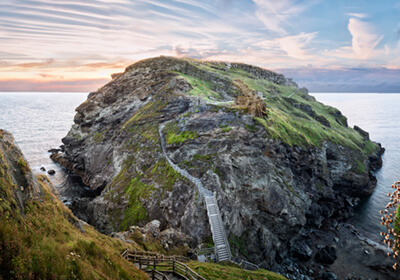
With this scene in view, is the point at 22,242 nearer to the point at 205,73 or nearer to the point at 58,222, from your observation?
the point at 58,222

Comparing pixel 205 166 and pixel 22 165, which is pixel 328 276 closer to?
pixel 205 166

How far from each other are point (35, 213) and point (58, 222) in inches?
64.3

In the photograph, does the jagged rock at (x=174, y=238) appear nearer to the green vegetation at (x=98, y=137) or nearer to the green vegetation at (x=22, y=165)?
the green vegetation at (x=22, y=165)

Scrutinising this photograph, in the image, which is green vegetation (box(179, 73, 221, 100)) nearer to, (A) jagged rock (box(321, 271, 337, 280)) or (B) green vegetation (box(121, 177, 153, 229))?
(B) green vegetation (box(121, 177, 153, 229))

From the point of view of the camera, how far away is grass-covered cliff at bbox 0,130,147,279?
9.42m

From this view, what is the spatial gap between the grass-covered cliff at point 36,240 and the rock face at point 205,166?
2291 cm

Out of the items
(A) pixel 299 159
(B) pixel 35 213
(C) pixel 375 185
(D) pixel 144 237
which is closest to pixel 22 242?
(B) pixel 35 213

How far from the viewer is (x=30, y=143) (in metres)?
115

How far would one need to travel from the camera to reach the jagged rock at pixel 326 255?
4580cm

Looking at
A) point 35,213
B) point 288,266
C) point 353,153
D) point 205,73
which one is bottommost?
point 288,266

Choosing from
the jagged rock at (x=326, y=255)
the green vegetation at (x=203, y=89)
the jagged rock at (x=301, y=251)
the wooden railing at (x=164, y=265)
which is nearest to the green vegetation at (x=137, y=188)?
the wooden railing at (x=164, y=265)

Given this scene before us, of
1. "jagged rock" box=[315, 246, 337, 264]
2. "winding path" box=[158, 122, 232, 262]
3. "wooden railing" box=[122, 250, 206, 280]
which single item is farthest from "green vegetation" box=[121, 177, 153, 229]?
"jagged rock" box=[315, 246, 337, 264]

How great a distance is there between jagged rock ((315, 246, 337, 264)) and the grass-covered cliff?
146ft

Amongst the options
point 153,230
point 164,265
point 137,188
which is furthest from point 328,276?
point 137,188
